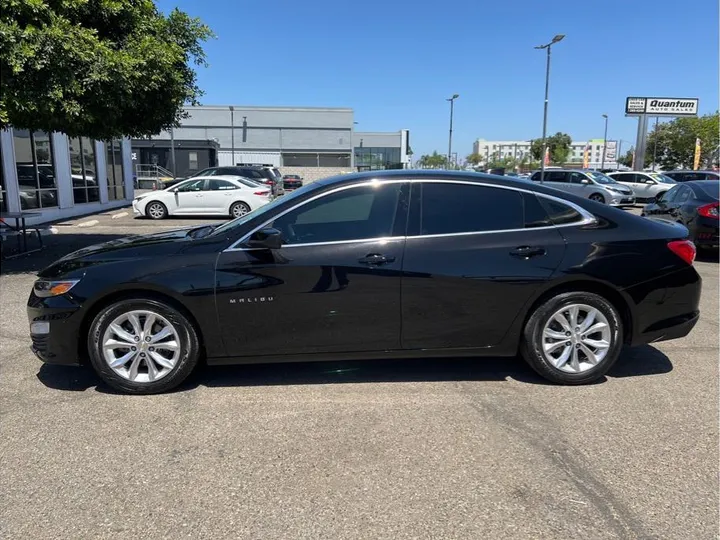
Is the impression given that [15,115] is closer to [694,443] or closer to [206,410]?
[206,410]

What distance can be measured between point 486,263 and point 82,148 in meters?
18.5

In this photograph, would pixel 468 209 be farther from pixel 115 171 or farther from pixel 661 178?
pixel 661 178

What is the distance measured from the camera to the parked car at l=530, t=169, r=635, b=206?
72.8 feet

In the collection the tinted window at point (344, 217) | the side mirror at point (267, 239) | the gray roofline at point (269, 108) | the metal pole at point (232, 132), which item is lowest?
the side mirror at point (267, 239)

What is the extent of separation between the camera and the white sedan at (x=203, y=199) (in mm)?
17734

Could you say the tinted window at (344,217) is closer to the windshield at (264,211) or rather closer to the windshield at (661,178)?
the windshield at (264,211)

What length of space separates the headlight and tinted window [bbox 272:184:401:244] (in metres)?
1.52

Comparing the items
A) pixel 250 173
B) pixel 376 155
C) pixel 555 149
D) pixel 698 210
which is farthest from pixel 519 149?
pixel 698 210

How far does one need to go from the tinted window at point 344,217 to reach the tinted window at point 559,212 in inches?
45.6

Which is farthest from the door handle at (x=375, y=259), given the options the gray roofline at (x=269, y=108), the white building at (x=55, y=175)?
the gray roofline at (x=269, y=108)

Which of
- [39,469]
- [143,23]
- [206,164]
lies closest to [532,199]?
[39,469]

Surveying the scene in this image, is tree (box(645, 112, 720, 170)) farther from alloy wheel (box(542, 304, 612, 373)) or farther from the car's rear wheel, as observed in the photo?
alloy wheel (box(542, 304, 612, 373))

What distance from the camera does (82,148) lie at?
1853 cm

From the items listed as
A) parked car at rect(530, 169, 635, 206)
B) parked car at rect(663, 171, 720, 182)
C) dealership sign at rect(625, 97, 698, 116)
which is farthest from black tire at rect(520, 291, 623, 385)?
dealership sign at rect(625, 97, 698, 116)
